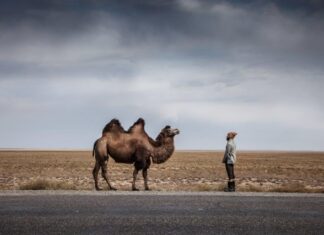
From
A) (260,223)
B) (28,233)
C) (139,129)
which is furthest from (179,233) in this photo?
(139,129)

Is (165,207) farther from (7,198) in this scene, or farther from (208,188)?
(208,188)

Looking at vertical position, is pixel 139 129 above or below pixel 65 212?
above

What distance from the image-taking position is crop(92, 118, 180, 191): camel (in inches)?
676

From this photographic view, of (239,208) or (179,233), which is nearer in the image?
(179,233)

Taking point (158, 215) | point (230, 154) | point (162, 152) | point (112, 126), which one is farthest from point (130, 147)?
point (158, 215)

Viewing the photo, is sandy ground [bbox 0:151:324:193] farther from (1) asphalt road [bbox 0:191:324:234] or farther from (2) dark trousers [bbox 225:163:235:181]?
(1) asphalt road [bbox 0:191:324:234]

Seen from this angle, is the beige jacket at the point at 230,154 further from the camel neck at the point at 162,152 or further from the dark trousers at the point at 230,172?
the camel neck at the point at 162,152

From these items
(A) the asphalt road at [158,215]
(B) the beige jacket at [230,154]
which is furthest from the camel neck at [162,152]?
(A) the asphalt road at [158,215]

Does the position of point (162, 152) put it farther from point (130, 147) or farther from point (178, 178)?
point (178, 178)

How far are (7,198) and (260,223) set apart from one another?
20.8 ft

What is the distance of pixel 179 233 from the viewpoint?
8016mm

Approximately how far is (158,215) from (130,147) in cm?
783

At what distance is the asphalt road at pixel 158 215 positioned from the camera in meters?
8.31

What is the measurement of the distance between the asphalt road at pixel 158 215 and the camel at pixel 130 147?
179 inches
